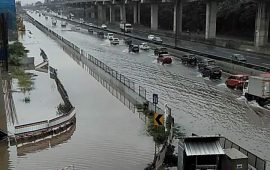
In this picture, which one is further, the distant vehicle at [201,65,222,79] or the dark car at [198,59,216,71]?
the dark car at [198,59,216,71]

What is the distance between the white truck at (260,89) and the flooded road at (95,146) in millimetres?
8823

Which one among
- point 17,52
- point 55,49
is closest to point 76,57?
point 17,52

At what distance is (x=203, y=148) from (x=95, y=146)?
6.78 metres

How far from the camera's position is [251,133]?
21922 mm

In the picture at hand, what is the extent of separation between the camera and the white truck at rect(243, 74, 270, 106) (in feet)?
89.4

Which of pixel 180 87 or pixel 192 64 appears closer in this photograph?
pixel 180 87

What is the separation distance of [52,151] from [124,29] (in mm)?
69142

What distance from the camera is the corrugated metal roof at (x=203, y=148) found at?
47.4 ft

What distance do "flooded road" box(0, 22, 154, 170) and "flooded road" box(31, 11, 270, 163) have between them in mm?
3192

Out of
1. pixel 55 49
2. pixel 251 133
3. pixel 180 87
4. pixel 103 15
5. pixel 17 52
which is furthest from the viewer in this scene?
pixel 103 15

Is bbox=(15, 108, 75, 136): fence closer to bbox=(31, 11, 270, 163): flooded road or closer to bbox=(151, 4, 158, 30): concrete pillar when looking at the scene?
bbox=(31, 11, 270, 163): flooded road

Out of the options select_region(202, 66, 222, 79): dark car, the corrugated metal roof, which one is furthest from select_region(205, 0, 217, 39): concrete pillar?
the corrugated metal roof

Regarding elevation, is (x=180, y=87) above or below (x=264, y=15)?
below

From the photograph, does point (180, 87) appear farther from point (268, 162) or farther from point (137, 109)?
point (268, 162)
